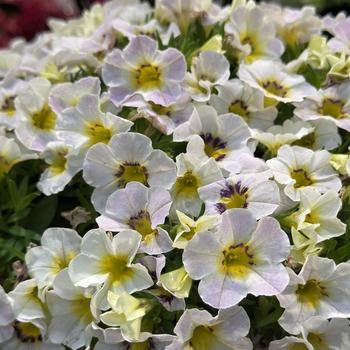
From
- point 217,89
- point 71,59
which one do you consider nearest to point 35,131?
point 71,59

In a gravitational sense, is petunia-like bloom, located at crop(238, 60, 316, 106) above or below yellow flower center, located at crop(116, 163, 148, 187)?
above

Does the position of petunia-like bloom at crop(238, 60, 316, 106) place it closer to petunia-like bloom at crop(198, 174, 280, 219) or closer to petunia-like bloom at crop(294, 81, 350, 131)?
petunia-like bloom at crop(294, 81, 350, 131)

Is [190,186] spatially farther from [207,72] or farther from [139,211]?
[207,72]

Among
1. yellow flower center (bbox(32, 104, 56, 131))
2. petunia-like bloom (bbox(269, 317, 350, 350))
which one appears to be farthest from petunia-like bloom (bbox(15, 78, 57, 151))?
petunia-like bloom (bbox(269, 317, 350, 350))

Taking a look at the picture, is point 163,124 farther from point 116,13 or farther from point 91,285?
point 116,13

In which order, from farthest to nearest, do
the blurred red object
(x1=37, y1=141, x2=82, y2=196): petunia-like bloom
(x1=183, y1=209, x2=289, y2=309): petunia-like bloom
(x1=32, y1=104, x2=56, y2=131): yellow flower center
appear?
the blurred red object → (x1=32, y1=104, x2=56, y2=131): yellow flower center → (x1=37, y1=141, x2=82, y2=196): petunia-like bloom → (x1=183, y1=209, x2=289, y2=309): petunia-like bloom
